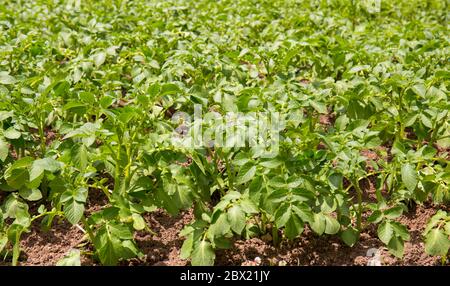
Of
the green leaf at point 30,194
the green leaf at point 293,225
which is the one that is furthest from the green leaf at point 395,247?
the green leaf at point 30,194

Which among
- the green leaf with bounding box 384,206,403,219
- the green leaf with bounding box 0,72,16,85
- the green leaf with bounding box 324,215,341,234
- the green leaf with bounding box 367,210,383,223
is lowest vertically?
the green leaf with bounding box 324,215,341,234

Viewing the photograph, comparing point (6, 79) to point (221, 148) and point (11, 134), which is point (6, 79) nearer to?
point (11, 134)

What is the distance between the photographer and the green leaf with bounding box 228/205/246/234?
7.51 feet

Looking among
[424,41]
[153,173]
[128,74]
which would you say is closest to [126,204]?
[153,173]

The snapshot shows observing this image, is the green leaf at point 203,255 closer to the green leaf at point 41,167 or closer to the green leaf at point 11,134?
the green leaf at point 41,167

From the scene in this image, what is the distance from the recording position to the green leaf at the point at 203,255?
240cm

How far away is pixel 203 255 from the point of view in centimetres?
241

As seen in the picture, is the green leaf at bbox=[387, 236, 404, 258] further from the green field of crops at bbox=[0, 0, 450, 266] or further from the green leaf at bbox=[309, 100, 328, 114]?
the green leaf at bbox=[309, 100, 328, 114]

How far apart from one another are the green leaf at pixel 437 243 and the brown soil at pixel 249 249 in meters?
0.21

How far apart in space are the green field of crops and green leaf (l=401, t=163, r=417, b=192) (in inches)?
0.6

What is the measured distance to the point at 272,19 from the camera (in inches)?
204

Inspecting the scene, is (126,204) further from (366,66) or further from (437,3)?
(437,3)

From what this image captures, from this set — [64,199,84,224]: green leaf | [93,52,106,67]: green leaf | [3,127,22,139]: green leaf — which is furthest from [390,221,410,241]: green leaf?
[93,52,106,67]: green leaf
